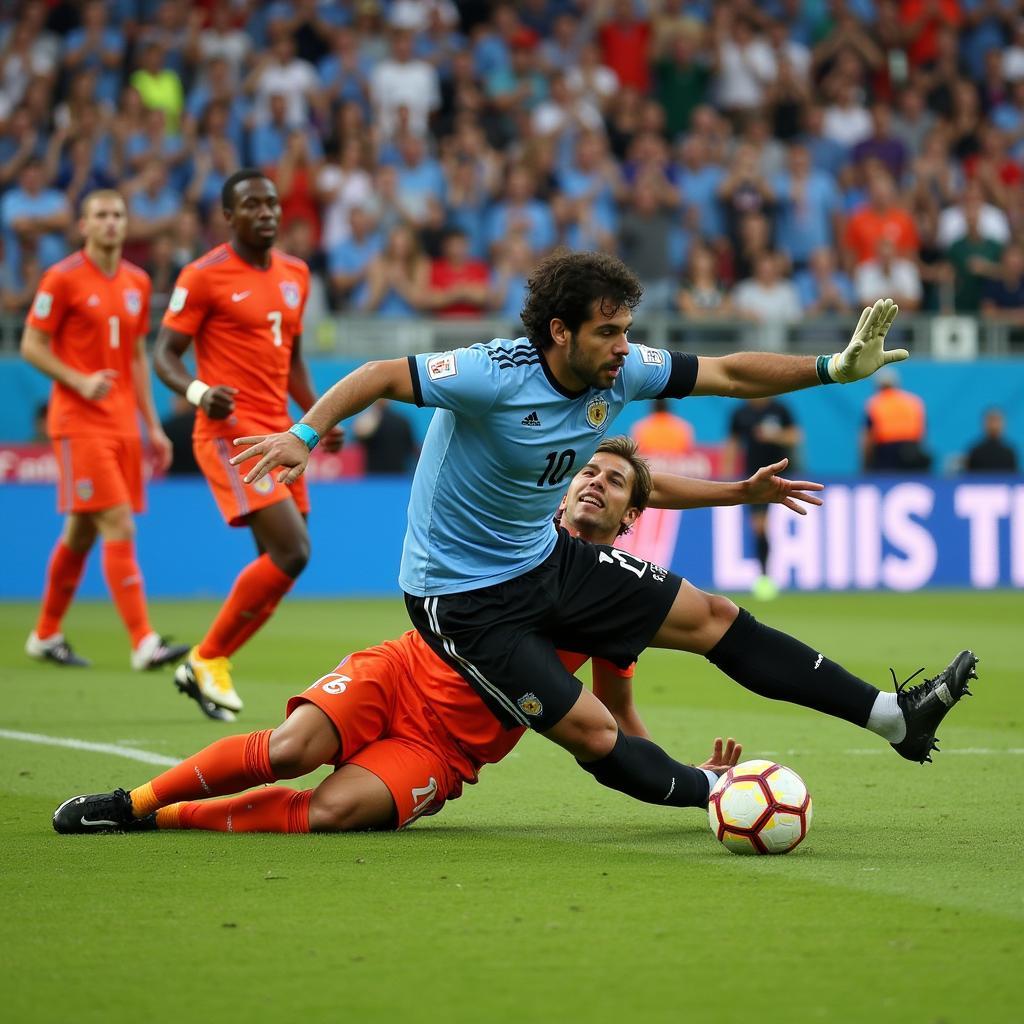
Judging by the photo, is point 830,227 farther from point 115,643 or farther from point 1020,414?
point 115,643

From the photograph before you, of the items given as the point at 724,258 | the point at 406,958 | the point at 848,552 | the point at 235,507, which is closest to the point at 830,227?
the point at 724,258

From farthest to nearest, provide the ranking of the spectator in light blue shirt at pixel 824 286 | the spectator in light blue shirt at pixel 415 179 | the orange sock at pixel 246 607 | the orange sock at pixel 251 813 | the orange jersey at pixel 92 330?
the spectator in light blue shirt at pixel 824 286 < the spectator in light blue shirt at pixel 415 179 < the orange jersey at pixel 92 330 < the orange sock at pixel 246 607 < the orange sock at pixel 251 813

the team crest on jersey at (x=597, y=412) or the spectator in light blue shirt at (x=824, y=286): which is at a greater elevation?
the spectator in light blue shirt at (x=824, y=286)

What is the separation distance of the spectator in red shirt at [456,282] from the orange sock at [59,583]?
7.75m

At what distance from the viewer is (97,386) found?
10.2 meters

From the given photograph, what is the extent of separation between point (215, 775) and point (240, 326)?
3.97 metres

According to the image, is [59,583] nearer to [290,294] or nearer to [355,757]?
[290,294]

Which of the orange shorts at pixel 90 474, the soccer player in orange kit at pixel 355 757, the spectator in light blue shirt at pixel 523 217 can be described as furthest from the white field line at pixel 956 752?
the spectator in light blue shirt at pixel 523 217

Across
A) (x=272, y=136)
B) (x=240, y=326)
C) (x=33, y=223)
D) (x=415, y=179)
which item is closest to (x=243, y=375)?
(x=240, y=326)

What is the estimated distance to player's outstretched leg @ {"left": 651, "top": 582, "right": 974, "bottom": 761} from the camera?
18.8 feet

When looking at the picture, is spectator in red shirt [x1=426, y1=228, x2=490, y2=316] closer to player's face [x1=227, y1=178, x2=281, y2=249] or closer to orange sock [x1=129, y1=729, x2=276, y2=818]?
player's face [x1=227, y1=178, x2=281, y2=249]

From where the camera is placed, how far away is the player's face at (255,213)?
29.0 ft

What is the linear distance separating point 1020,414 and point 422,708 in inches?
605

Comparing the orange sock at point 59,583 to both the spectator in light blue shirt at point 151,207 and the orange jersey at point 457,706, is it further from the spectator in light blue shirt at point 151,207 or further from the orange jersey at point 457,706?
the spectator in light blue shirt at point 151,207
